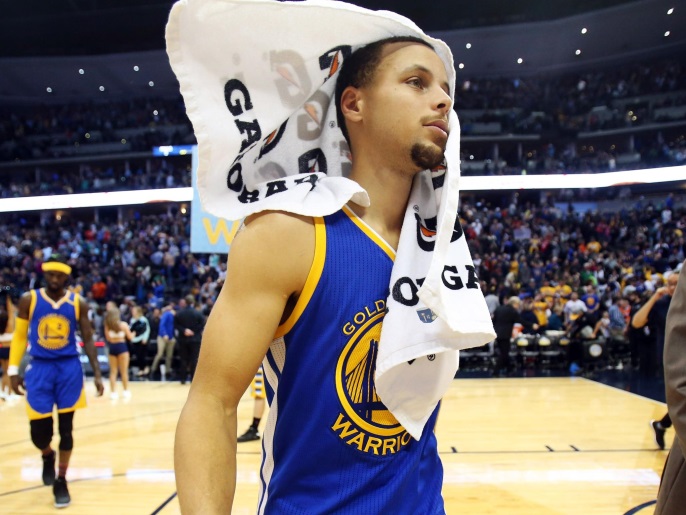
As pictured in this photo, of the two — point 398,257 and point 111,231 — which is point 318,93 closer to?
point 398,257

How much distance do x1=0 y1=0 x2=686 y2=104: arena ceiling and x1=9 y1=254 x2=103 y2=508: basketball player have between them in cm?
2078

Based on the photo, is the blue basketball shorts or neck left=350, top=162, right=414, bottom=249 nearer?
neck left=350, top=162, right=414, bottom=249

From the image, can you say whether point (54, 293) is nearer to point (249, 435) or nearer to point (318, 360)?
point (249, 435)

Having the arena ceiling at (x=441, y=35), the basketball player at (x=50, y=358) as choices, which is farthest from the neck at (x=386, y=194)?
the arena ceiling at (x=441, y=35)

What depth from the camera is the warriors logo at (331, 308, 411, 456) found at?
128 cm

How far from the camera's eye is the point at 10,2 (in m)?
22.8

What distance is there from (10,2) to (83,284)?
1220cm

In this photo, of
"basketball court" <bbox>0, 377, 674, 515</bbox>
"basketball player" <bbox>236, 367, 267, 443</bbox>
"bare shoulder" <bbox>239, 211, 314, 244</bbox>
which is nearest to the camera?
"bare shoulder" <bbox>239, 211, 314, 244</bbox>

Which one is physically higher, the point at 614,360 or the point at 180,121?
the point at 180,121

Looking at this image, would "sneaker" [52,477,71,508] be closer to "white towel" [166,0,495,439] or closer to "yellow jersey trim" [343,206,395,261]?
"white towel" [166,0,495,439]

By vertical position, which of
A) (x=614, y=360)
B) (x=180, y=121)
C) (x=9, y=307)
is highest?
(x=180, y=121)

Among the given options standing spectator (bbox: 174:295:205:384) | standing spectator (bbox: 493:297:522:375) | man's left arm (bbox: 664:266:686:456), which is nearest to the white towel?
man's left arm (bbox: 664:266:686:456)

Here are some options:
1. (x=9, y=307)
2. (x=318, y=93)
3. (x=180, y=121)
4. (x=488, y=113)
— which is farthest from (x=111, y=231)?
(x=318, y=93)

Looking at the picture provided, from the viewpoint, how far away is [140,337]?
12750 millimetres
